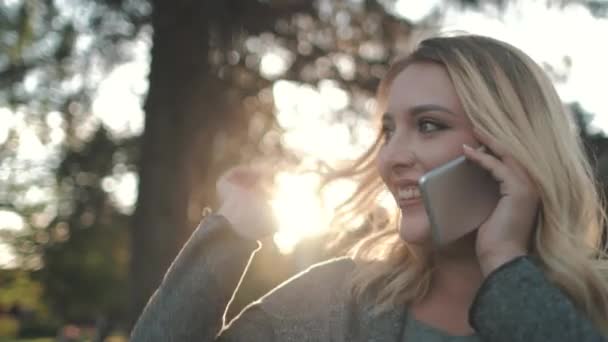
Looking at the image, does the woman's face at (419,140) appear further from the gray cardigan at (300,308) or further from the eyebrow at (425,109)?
the gray cardigan at (300,308)

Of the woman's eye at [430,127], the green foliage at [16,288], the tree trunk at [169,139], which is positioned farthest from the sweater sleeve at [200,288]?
the tree trunk at [169,139]

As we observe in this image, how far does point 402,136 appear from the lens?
230cm

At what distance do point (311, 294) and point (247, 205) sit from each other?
0.31m

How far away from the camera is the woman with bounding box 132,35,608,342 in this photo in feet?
7.10

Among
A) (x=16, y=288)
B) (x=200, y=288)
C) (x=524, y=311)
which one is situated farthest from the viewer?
(x=16, y=288)

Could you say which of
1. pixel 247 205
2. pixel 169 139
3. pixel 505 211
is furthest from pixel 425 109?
pixel 169 139

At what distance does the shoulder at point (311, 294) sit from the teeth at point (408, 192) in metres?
0.30

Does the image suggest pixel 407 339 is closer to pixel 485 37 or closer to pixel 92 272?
pixel 485 37

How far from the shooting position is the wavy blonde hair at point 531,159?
90.4 inches

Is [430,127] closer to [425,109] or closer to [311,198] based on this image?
[425,109]

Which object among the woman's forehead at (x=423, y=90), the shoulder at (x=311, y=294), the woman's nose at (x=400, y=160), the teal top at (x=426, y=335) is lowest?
the teal top at (x=426, y=335)

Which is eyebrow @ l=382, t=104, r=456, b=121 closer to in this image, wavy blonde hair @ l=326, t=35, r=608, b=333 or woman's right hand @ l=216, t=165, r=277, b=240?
wavy blonde hair @ l=326, t=35, r=608, b=333

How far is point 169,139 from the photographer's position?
8039 millimetres

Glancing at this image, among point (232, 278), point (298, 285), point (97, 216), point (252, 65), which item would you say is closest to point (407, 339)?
point (298, 285)
